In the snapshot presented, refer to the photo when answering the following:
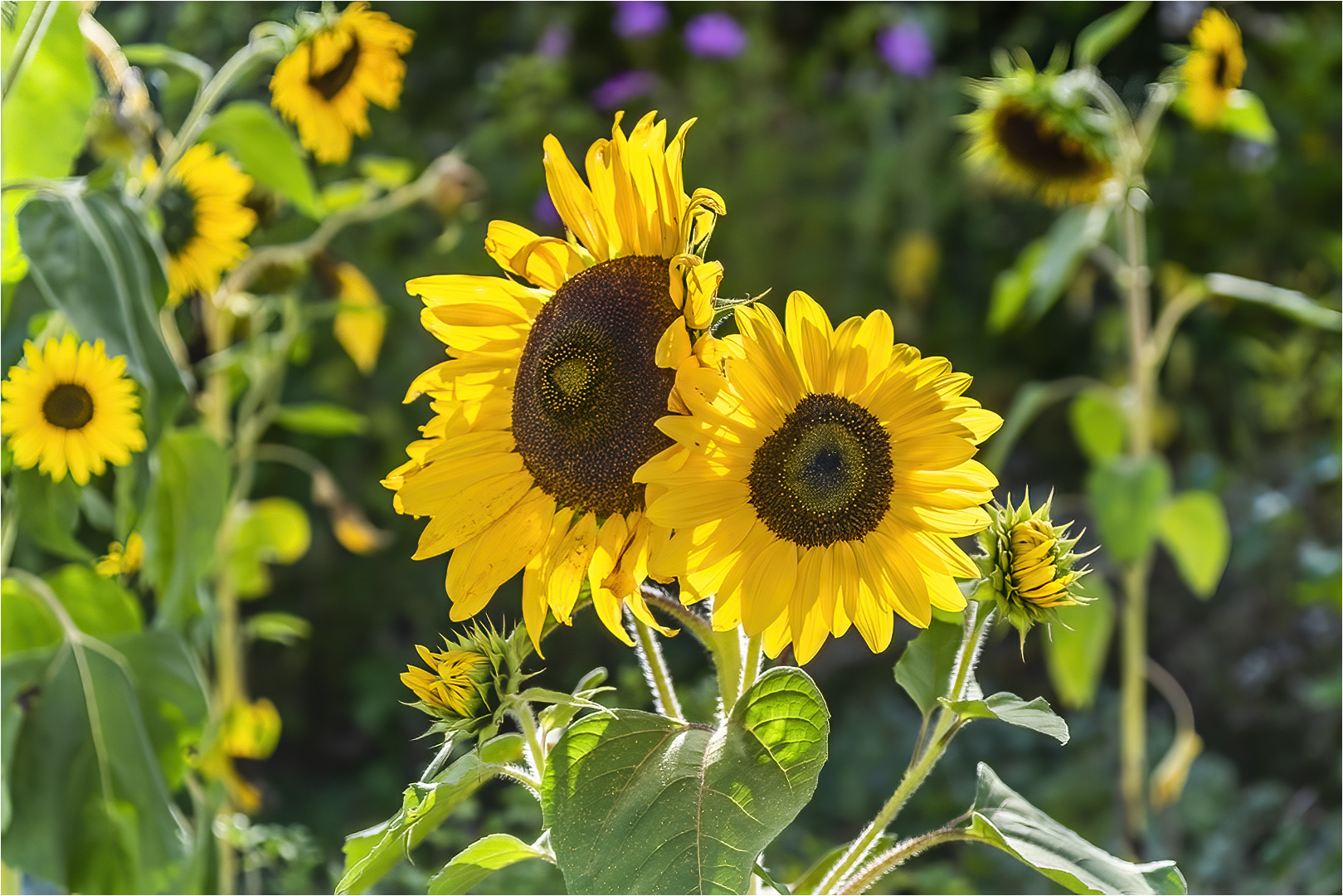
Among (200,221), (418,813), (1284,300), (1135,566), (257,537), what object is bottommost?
(1135,566)

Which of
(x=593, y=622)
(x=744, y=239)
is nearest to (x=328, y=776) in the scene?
(x=593, y=622)

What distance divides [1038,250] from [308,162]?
0.91m

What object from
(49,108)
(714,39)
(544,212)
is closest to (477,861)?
(49,108)

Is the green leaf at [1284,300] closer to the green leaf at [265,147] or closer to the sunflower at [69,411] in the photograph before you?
the green leaf at [265,147]

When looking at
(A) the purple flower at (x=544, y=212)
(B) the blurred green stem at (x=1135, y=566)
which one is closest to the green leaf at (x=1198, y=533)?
(B) the blurred green stem at (x=1135, y=566)

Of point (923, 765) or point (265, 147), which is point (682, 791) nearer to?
point (923, 765)

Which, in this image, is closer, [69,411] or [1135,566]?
[69,411]

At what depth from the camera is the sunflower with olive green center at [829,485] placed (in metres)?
0.33

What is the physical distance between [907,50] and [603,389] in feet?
4.76

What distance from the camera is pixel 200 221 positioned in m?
0.75

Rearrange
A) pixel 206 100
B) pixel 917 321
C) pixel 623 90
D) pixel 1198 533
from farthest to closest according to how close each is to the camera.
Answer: pixel 917 321 → pixel 623 90 → pixel 1198 533 → pixel 206 100

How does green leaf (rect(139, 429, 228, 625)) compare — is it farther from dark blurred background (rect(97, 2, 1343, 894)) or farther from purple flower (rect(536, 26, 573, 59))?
purple flower (rect(536, 26, 573, 59))

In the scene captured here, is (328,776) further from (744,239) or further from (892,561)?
(892,561)

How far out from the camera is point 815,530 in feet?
1.11
